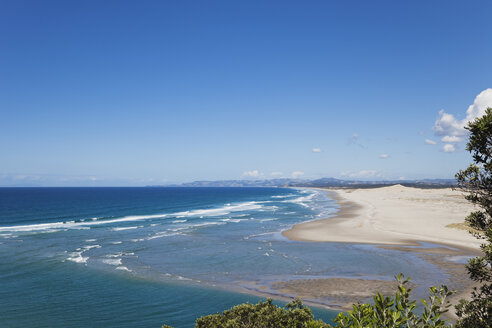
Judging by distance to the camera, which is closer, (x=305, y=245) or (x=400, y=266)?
(x=400, y=266)

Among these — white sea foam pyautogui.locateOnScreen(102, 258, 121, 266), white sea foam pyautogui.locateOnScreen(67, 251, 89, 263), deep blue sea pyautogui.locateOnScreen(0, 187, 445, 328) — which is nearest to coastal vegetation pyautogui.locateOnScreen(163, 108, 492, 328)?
deep blue sea pyautogui.locateOnScreen(0, 187, 445, 328)

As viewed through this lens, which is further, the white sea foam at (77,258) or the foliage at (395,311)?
the white sea foam at (77,258)

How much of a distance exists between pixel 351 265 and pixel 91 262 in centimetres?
2744

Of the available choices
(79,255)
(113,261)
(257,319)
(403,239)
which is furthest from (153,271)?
(403,239)

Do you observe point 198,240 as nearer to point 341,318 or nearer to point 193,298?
point 193,298

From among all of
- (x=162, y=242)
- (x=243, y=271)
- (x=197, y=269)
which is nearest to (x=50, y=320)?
(x=197, y=269)

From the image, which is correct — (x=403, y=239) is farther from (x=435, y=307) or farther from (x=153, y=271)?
(x=435, y=307)

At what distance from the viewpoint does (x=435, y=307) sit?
235 inches

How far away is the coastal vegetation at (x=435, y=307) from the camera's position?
6.04m

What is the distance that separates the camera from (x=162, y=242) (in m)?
46.6

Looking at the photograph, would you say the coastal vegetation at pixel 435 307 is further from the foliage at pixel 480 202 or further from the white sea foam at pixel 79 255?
the white sea foam at pixel 79 255

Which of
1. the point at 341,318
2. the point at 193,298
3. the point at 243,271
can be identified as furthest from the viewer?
the point at 243,271

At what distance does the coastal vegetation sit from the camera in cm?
604

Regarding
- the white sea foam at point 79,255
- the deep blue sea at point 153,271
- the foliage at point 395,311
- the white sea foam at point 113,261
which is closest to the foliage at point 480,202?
the foliage at point 395,311
